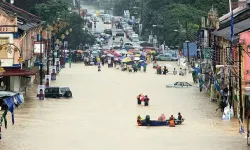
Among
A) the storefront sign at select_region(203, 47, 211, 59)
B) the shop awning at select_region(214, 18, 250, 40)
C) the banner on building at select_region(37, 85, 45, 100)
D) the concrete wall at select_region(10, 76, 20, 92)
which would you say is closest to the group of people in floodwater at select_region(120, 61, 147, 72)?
the storefront sign at select_region(203, 47, 211, 59)

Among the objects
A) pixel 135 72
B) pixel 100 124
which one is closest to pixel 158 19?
pixel 135 72

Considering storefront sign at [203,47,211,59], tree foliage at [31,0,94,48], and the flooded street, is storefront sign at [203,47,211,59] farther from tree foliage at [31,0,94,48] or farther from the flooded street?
tree foliage at [31,0,94,48]

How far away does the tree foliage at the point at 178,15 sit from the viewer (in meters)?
158

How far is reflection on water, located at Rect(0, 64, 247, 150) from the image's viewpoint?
58.8 metres

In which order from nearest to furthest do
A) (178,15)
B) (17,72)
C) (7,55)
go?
(17,72)
(7,55)
(178,15)

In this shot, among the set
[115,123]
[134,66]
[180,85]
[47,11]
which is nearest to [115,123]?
[115,123]

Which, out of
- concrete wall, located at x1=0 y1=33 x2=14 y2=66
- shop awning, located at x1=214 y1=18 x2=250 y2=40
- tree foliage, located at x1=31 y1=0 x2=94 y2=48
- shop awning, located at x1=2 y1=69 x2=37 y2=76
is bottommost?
shop awning, located at x1=2 y1=69 x2=37 y2=76

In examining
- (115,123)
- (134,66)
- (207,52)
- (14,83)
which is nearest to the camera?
(115,123)

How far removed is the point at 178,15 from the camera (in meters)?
167

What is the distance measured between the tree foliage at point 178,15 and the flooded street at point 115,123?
5329 centimetres

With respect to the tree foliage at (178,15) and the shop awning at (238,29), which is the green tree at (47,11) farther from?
the shop awning at (238,29)

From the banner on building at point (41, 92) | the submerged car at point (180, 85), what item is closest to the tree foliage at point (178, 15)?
the submerged car at point (180, 85)

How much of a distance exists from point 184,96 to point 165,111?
49.2ft

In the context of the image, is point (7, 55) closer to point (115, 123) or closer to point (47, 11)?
point (115, 123)
